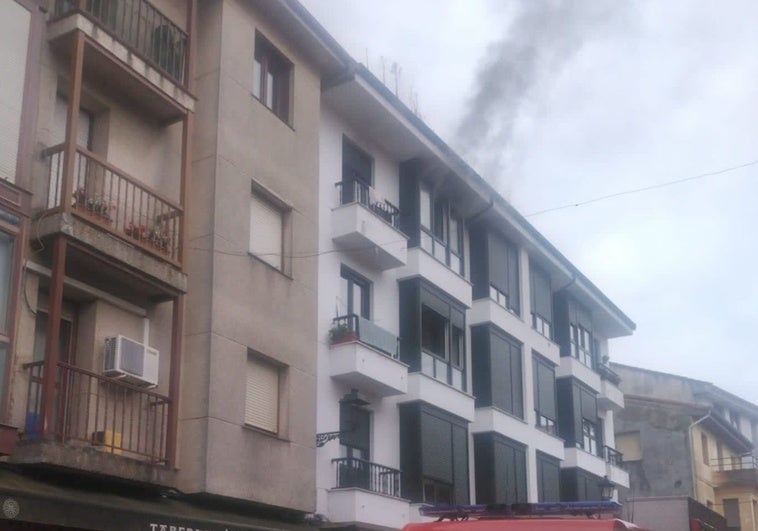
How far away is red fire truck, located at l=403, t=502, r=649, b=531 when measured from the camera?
8.73 metres

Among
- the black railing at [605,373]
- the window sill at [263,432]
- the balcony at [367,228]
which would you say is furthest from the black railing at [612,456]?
the window sill at [263,432]

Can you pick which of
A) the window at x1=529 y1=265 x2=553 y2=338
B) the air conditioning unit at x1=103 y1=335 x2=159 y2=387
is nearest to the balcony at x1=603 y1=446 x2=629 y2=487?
the window at x1=529 y1=265 x2=553 y2=338

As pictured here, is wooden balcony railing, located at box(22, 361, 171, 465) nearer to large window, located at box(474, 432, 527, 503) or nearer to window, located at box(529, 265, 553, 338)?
large window, located at box(474, 432, 527, 503)

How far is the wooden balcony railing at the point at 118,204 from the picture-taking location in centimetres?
1455

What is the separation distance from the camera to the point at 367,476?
20.2 m

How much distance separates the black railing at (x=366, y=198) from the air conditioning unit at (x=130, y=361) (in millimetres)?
6741

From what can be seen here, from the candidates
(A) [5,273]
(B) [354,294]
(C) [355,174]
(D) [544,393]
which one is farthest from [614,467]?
(A) [5,273]

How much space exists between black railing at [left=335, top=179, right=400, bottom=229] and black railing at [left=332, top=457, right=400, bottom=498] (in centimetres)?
475

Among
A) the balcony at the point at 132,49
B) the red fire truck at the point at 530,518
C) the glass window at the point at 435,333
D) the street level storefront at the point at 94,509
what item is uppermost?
the balcony at the point at 132,49

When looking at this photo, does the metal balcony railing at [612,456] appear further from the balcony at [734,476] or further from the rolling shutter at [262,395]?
the rolling shutter at [262,395]

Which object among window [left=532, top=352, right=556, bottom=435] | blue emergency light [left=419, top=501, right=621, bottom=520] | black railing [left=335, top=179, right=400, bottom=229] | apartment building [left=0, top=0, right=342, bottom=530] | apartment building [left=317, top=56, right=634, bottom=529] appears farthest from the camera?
window [left=532, top=352, right=556, bottom=435]

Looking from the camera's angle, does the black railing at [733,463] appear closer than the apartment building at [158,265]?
No

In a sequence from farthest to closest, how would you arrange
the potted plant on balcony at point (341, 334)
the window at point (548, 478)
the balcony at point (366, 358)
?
the window at point (548, 478)
the potted plant on balcony at point (341, 334)
the balcony at point (366, 358)

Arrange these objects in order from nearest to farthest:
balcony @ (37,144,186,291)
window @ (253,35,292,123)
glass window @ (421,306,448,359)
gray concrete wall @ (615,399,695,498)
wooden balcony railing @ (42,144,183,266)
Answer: balcony @ (37,144,186,291) → wooden balcony railing @ (42,144,183,266) → window @ (253,35,292,123) → glass window @ (421,306,448,359) → gray concrete wall @ (615,399,695,498)
